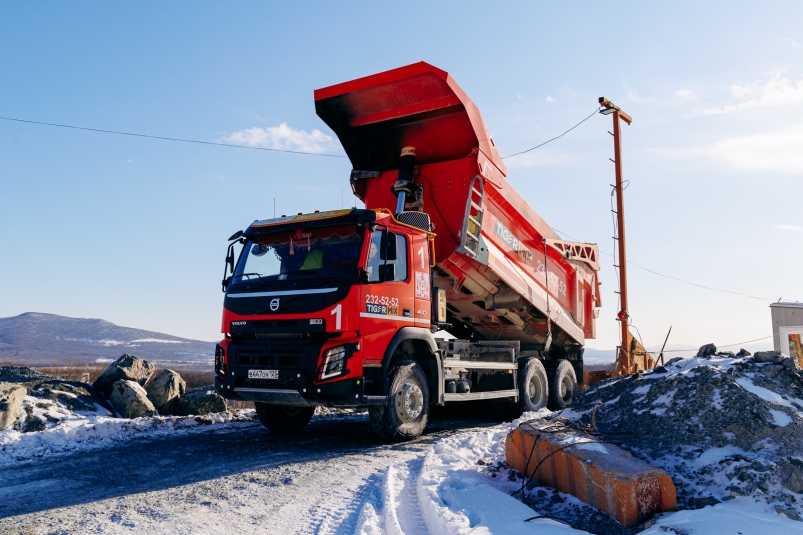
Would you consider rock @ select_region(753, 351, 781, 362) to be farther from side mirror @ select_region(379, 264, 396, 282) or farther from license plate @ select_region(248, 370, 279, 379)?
license plate @ select_region(248, 370, 279, 379)

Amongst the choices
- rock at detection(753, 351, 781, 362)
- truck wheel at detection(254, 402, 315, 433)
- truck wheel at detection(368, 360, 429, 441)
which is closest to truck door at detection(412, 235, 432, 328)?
truck wheel at detection(368, 360, 429, 441)

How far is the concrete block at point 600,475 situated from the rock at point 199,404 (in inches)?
234

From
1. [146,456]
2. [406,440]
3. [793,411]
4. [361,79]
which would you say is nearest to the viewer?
[793,411]

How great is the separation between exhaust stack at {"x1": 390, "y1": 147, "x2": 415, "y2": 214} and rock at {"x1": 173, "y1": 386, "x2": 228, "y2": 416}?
4414 mm

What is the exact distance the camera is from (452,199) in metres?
9.38

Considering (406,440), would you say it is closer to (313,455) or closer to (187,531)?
(313,455)

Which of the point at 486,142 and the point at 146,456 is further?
the point at 486,142

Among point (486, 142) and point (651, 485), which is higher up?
point (486, 142)

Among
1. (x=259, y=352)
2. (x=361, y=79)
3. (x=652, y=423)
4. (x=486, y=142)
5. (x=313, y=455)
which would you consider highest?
(x=361, y=79)

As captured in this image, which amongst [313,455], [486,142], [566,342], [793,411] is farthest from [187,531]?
[566,342]

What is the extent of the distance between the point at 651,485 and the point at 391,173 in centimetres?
689

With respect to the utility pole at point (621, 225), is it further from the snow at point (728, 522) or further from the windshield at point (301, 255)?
the snow at point (728, 522)

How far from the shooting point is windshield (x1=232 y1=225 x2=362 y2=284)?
287 inches

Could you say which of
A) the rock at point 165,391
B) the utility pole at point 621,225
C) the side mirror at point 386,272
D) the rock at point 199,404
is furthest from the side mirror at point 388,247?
the utility pole at point 621,225
